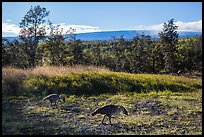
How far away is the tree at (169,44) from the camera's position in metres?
26.0

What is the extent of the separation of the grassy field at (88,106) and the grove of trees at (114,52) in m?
4.19

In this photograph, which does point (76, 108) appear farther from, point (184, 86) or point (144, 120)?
point (184, 86)

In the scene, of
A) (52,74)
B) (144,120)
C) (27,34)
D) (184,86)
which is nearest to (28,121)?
(144,120)

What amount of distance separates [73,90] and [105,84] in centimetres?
148

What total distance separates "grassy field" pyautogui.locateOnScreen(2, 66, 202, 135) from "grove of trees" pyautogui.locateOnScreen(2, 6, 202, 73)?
419cm

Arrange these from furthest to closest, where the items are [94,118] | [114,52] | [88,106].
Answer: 1. [114,52]
2. [88,106]
3. [94,118]

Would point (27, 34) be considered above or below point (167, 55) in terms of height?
above

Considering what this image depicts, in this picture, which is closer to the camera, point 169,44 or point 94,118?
point 94,118

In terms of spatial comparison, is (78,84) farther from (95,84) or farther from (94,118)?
(94,118)

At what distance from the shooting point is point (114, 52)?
32312mm

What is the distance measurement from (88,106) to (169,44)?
20322 millimetres

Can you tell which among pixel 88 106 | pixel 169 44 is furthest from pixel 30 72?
pixel 169 44

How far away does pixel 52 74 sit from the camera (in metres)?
10.9

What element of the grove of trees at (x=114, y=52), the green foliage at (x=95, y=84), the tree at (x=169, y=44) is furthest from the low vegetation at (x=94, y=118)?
the tree at (x=169, y=44)
